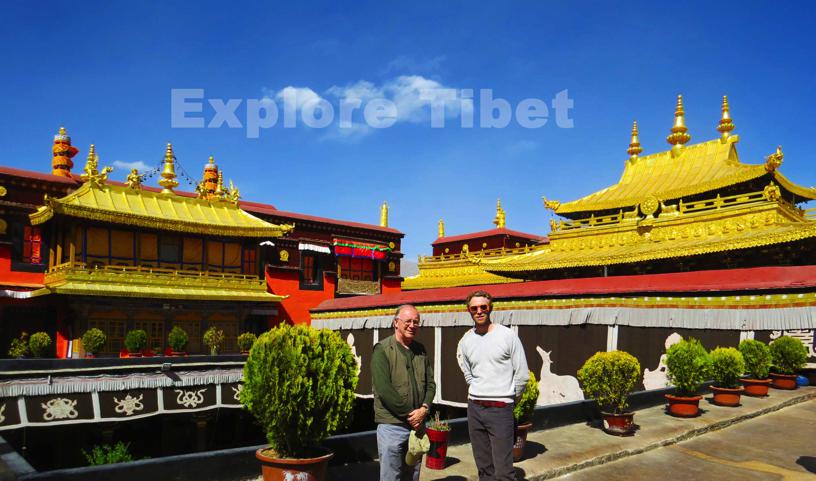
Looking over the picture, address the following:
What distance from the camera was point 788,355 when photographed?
16406 mm

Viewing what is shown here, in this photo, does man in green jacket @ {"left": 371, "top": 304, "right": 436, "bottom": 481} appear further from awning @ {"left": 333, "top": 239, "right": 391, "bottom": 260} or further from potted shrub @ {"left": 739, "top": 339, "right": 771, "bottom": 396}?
awning @ {"left": 333, "top": 239, "right": 391, "bottom": 260}

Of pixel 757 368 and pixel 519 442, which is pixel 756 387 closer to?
pixel 757 368

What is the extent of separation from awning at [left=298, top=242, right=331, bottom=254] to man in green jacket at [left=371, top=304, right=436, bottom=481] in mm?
28217

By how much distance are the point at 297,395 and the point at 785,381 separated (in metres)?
15.8

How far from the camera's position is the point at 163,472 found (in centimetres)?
596

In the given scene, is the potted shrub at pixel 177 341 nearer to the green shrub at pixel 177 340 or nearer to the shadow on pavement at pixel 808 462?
the green shrub at pixel 177 340

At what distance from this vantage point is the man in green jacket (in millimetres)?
4984

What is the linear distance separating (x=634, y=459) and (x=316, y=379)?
16.1 feet

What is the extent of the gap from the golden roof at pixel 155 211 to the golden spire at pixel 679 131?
65.9 ft

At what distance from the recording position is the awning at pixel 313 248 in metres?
32.9

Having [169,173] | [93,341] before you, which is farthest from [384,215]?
[93,341]

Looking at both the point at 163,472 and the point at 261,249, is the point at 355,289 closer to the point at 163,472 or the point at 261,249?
the point at 261,249

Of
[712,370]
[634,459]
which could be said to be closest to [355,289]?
[712,370]

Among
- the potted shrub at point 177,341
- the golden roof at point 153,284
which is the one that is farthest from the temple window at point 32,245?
the potted shrub at point 177,341
